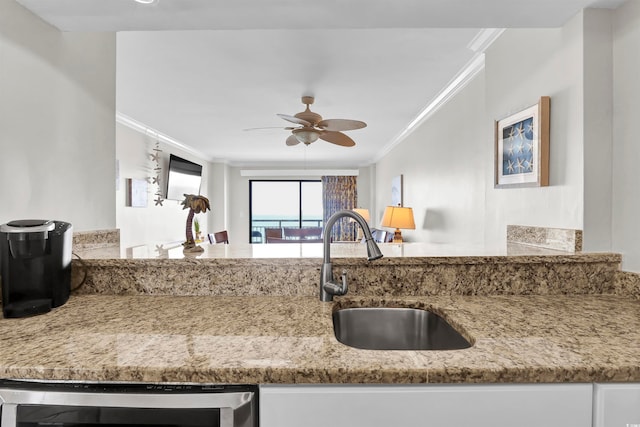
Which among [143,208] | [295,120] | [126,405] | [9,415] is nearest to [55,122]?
[9,415]

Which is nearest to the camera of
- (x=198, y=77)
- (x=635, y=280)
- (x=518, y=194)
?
(x=635, y=280)

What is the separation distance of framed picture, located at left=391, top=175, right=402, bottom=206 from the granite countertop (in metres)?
4.10

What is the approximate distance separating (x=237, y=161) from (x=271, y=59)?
562 cm

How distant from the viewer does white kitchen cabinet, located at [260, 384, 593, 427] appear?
2.51ft

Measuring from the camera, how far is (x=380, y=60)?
2.59 m

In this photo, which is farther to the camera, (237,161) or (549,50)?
(237,161)

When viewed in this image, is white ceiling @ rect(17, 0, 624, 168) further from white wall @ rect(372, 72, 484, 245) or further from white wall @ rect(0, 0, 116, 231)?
white wall @ rect(372, 72, 484, 245)

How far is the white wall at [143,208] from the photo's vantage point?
4.23 meters

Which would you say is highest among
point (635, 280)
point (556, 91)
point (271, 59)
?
point (271, 59)

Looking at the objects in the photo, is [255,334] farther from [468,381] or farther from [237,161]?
[237,161]

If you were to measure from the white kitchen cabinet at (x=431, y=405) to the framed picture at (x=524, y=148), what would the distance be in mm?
1057

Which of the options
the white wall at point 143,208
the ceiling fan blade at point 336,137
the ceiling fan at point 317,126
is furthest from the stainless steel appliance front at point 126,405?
the white wall at point 143,208

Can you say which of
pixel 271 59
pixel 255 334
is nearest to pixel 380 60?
pixel 271 59

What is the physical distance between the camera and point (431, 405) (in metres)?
0.76
